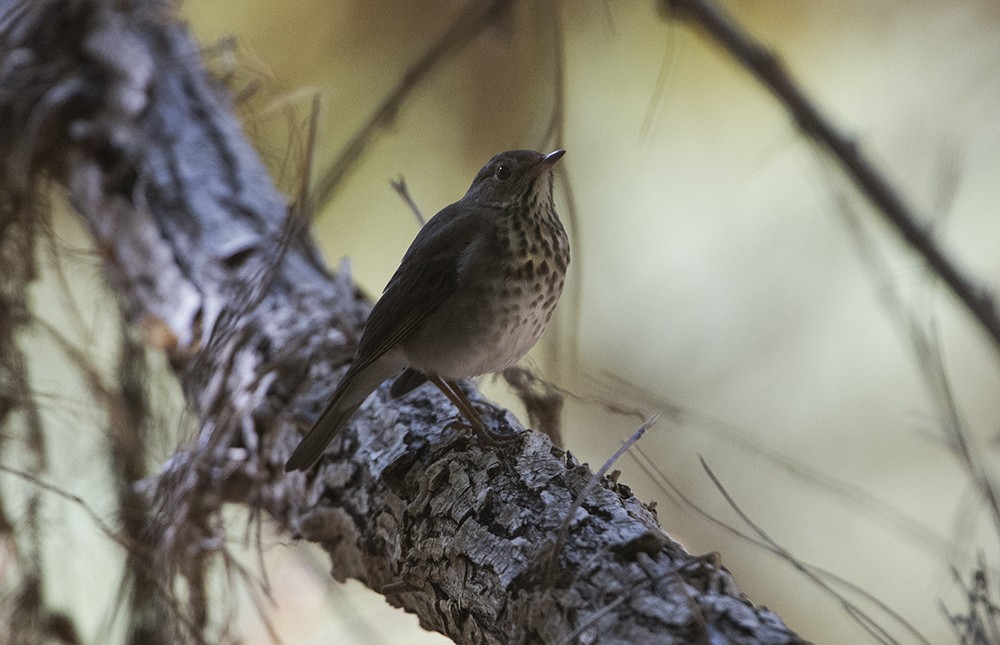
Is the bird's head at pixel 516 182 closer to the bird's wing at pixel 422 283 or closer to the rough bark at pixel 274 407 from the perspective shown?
the bird's wing at pixel 422 283

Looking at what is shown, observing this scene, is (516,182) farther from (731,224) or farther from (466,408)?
(731,224)

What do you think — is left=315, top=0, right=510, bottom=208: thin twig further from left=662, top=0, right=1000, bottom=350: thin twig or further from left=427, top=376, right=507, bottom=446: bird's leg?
left=427, top=376, right=507, bottom=446: bird's leg

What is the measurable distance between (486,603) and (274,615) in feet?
5.86

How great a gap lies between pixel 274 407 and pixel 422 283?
18.1 inches

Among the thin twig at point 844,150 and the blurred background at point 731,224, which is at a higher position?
the blurred background at point 731,224

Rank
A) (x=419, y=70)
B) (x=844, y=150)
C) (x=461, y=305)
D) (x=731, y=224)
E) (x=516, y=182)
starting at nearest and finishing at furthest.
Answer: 1. (x=844, y=150)
2. (x=419, y=70)
3. (x=461, y=305)
4. (x=516, y=182)
5. (x=731, y=224)

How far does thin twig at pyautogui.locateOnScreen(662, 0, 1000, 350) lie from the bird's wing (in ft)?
3.33

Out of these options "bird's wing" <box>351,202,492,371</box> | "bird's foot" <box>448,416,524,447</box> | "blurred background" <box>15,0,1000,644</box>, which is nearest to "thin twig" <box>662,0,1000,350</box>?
"bird's foot" <box>448,416,524,447</box>

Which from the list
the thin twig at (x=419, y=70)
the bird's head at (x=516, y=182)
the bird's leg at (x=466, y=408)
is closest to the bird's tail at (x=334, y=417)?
the bird's leg at (x=466, y=408)

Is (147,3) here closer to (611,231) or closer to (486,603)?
(611,231)

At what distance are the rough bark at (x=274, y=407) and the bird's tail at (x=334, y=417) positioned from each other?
0.20 ft

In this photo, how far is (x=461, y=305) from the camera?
2078 mm

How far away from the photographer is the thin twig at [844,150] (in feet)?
3.27

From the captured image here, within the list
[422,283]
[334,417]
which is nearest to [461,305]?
[422,283]
